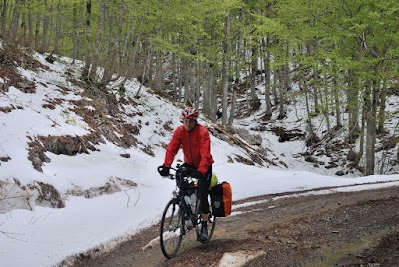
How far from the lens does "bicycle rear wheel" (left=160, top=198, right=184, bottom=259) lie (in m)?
5.17

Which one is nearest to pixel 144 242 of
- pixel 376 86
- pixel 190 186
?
pixel 190 186

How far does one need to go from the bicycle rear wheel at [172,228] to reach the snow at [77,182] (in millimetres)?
913

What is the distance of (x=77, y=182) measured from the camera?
7977 mm

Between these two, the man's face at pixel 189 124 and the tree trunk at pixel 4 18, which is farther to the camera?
the tree trunk at pixel 4 18

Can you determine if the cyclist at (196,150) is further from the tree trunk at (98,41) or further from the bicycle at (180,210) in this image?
the tree trunk at (98,41)

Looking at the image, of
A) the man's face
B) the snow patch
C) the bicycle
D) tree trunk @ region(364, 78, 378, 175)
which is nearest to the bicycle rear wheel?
the bicycle

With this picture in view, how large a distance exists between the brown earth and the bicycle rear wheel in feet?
0.47

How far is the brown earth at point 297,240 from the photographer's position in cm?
454

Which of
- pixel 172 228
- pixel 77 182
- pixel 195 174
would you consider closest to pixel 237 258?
pixel 172 228

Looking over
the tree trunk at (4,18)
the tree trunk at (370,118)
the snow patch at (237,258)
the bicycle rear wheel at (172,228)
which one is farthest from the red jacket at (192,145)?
the tree trunk at (4,18)

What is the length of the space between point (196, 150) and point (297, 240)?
6.38 ft

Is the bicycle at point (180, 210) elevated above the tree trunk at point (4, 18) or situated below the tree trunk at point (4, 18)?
below

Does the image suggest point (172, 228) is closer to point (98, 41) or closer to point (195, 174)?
point (195, 174)

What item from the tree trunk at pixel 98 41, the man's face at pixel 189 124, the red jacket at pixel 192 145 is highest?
the tree trunk at pixel 98 41
